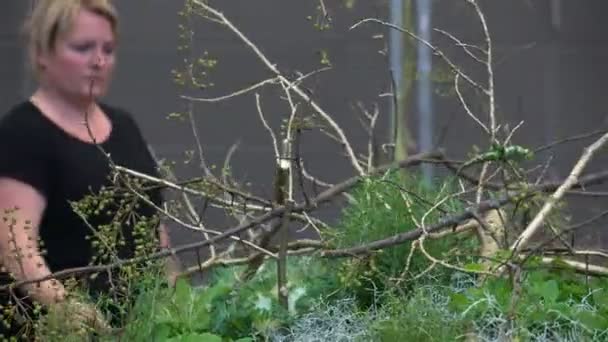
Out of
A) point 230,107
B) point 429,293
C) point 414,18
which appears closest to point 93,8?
point 429,293

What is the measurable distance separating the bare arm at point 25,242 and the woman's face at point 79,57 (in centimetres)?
29

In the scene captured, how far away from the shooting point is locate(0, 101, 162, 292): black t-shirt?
9.86ft

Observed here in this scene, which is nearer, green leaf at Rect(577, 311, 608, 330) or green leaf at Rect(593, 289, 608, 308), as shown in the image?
→ green leaf at Rect(577, 311, 608, 330)

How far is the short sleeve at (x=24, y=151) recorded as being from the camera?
9.75 ft

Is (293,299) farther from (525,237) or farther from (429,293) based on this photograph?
(525,237)

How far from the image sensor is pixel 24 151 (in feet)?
9.93

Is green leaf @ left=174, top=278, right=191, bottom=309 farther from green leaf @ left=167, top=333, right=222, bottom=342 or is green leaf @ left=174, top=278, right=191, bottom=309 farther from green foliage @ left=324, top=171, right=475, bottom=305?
green foliage @ left=324, top=171, right=475, bottom=305

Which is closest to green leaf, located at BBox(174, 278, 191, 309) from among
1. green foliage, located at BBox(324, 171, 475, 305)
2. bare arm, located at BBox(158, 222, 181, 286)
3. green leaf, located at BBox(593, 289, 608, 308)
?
bare arm, located at BBox(158, 222, 181, 286)

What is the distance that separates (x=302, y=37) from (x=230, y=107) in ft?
1.61

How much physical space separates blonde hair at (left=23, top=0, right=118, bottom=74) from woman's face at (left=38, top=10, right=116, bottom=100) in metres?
0.01

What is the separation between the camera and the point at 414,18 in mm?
5879

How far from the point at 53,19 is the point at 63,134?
0.27 m

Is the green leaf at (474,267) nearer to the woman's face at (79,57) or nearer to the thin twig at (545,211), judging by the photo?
the thin twig at (545,211)

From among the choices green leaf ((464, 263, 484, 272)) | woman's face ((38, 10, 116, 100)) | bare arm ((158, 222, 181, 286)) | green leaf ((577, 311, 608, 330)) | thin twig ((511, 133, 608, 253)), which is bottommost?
green leaf ((577, 311, 608, 330))
